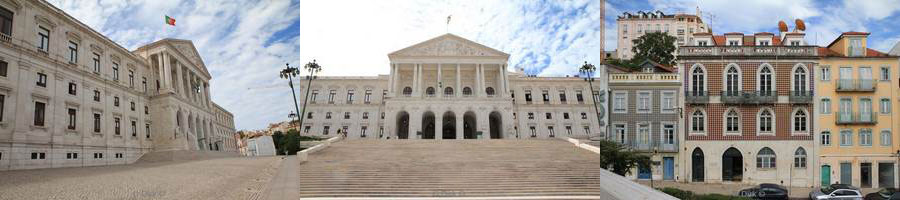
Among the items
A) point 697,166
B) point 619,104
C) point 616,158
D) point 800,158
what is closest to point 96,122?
point 616,158

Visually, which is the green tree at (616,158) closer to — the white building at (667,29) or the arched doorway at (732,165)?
the white building at (667,29)

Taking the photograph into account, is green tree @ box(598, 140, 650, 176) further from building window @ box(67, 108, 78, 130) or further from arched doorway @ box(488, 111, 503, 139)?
building window @ box(67, 108, 78, 130)

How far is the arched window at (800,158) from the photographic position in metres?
11.2

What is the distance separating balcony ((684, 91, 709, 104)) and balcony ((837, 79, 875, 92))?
11.3 feet

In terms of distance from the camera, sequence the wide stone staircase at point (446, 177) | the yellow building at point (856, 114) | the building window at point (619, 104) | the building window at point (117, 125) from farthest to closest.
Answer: the yellow building at point (856, 114) < the building window at point (619, 104) < the wide stone staircase at point (446, 177) < the building window at point (117, 125)

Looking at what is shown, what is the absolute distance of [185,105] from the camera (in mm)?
4781

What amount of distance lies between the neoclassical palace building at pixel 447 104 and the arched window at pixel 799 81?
4510 mm

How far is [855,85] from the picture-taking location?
39.2 feet

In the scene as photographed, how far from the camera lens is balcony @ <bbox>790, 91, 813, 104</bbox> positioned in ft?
36.3

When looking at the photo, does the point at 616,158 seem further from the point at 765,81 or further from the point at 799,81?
the point at 799,81

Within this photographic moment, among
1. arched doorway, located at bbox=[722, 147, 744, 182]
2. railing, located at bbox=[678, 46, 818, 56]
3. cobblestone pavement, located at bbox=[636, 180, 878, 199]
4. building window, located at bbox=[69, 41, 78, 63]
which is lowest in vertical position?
cobblestone pavement, located at bbox=[636, 180, 878, 199]

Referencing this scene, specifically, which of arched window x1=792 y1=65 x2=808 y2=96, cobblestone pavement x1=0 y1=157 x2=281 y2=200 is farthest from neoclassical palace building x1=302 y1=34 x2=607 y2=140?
arched window x1=792 y1=65 x2=808 y2=96

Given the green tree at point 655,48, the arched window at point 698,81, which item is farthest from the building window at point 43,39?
the arched window at point 698,81

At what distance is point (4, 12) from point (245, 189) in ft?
11.5
